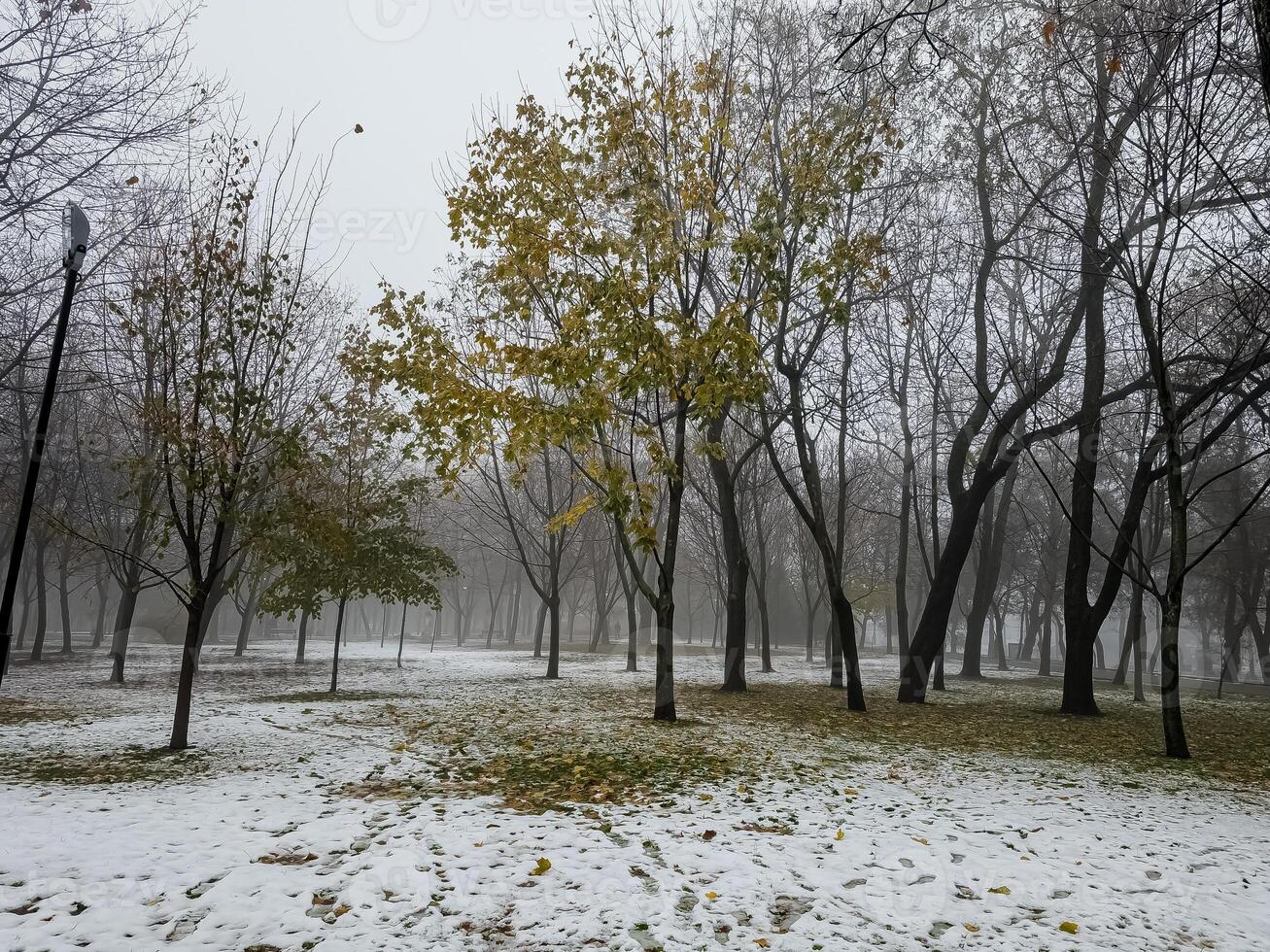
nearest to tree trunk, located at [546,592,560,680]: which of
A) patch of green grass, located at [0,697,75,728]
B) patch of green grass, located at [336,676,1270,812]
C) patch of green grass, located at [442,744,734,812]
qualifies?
patch of green grass, located at [336,676,1270,812]

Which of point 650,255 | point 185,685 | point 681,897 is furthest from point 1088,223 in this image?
point 185,685

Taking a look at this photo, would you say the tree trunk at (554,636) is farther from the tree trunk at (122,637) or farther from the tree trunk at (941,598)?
the tree trunk at (122,637)

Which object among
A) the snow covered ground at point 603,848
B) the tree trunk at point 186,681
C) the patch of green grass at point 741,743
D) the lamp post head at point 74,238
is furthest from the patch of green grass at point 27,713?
the lamp post head at point 74,238

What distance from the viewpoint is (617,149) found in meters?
11.0

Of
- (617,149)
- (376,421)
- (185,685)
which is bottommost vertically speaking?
(185,685)

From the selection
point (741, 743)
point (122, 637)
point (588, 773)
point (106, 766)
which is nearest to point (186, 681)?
point (106, 766)

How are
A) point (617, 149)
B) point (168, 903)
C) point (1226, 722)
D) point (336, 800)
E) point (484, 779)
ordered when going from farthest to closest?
point (1226, 722), point (617, 149), point (484, 779), point (336, 800), point (168, 903)

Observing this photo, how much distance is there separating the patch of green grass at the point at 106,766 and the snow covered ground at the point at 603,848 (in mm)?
52

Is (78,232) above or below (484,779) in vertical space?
above

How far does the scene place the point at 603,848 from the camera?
507cm

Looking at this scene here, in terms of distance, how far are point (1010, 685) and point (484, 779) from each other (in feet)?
63.7

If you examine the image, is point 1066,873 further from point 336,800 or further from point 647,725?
point 647,725

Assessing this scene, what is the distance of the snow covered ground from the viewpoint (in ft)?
13.0

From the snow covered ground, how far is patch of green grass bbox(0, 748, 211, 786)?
0.05 meters
